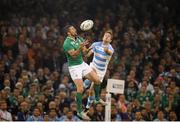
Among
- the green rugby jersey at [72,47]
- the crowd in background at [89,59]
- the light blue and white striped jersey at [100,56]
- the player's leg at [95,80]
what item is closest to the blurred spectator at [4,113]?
the crowd in background at [89,59]

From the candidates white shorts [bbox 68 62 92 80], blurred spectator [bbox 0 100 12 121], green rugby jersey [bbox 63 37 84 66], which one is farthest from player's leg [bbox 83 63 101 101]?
blurred spectator [bbox 0 100 12 121]

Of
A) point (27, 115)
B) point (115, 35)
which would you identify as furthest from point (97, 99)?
point (115, 35)

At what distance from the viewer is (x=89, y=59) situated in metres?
22.5

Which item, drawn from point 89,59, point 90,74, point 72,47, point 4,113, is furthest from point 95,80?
point 89,59

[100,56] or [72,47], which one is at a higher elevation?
[72,47]

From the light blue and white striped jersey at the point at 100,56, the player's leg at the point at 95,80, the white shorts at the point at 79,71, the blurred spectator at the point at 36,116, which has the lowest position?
the blurred spectator at the point at 36,116

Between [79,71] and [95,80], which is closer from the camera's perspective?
[79,71]

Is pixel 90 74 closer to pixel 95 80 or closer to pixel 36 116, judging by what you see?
pixel 95 80

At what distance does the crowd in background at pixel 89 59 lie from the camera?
69.2ft

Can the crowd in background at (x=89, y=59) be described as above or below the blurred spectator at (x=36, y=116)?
above

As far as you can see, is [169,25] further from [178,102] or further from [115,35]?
[178,102]

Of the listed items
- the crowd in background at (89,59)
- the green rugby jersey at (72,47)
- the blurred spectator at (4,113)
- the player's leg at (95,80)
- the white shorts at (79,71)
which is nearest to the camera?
the green rugby jersey at (72,47)

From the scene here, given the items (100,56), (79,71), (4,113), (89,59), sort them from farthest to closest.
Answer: (89,59) → (4,113) → (100,56) → (79,71)

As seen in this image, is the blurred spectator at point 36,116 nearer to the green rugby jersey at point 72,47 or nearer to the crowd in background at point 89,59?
the crowd in background at point 89,59
